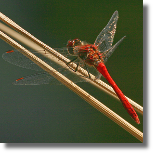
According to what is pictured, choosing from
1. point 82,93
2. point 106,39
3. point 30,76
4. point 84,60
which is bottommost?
point 82,93

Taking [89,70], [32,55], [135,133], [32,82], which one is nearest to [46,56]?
[32,55]

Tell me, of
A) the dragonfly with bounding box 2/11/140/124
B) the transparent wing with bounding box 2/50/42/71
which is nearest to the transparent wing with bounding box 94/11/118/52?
the dragonfly with bounding box 2/11/140/124

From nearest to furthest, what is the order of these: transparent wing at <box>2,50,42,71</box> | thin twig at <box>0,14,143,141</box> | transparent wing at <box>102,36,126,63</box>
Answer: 1. thin twig at <box>0,14,143,141</box>
2. transparent wing at <box>2,50,42,71</box>
3. transparent wing at <box>102,36,126,63</box>

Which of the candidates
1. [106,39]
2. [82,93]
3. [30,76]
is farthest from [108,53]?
[30,76]

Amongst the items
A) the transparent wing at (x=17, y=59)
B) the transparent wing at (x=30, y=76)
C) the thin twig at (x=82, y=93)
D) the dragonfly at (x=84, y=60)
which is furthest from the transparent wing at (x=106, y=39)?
the transparent wing at (x=17, y=59)

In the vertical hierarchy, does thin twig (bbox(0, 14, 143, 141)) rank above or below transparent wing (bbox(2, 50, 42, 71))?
below

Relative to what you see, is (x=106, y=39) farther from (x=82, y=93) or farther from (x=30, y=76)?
(x=30, y=76)

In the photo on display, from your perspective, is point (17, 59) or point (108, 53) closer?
point (17, 59)

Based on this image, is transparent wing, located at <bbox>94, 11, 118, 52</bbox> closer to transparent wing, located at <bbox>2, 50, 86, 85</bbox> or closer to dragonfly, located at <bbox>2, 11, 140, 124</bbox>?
dragonfly, located at <bbox>2, 11, 140, 124</bbox>
